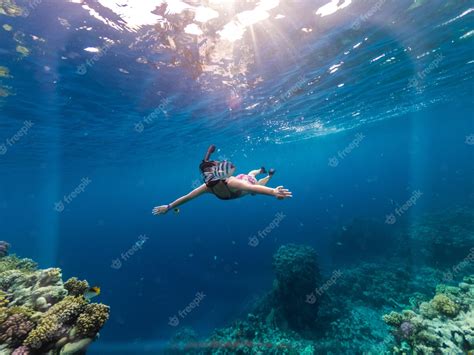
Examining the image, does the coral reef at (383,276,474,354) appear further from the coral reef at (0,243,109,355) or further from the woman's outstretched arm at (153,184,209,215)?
the coral reef at (0,243,109,355)

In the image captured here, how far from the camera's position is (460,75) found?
74.0 ft

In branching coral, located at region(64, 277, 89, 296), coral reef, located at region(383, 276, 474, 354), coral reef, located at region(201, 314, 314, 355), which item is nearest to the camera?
branching coral, located at region(64, 277, 89, 296)

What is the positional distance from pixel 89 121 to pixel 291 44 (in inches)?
610

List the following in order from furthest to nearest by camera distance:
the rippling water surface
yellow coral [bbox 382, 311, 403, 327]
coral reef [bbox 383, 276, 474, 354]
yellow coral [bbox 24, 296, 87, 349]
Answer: the rippling water surface < yellow coral [bbox 382, 311, 403, 327] < coral reef [bbox 383, 276, 474, 354] < yellow coral [bbox 24, 296, 87, 349]

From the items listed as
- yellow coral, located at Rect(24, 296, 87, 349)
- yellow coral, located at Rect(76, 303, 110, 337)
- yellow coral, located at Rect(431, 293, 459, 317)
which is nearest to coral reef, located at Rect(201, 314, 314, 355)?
yellow coral, located at Rect(431, 293, 459, 317)

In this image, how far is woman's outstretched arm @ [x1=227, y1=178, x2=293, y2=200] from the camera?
4.20 metres

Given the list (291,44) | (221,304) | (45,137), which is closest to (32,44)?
(291,44)

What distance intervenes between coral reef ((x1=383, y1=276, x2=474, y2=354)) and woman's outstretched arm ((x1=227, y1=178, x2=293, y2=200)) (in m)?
5.20

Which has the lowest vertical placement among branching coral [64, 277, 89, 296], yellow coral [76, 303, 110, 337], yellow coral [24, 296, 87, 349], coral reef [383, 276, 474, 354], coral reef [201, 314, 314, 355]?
coral reef [201, 314, 314, 355]

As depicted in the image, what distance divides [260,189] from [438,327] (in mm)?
5699

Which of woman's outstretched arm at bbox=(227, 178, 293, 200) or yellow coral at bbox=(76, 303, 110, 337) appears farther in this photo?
woman's outstretched arm at bbox=(227, 178, 293, 200)

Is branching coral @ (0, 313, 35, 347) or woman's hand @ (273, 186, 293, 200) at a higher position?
woman's hand @ (273, 186, 293, 200)

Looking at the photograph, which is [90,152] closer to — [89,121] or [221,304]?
[89,121]

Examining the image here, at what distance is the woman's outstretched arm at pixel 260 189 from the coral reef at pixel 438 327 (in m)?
5.20
